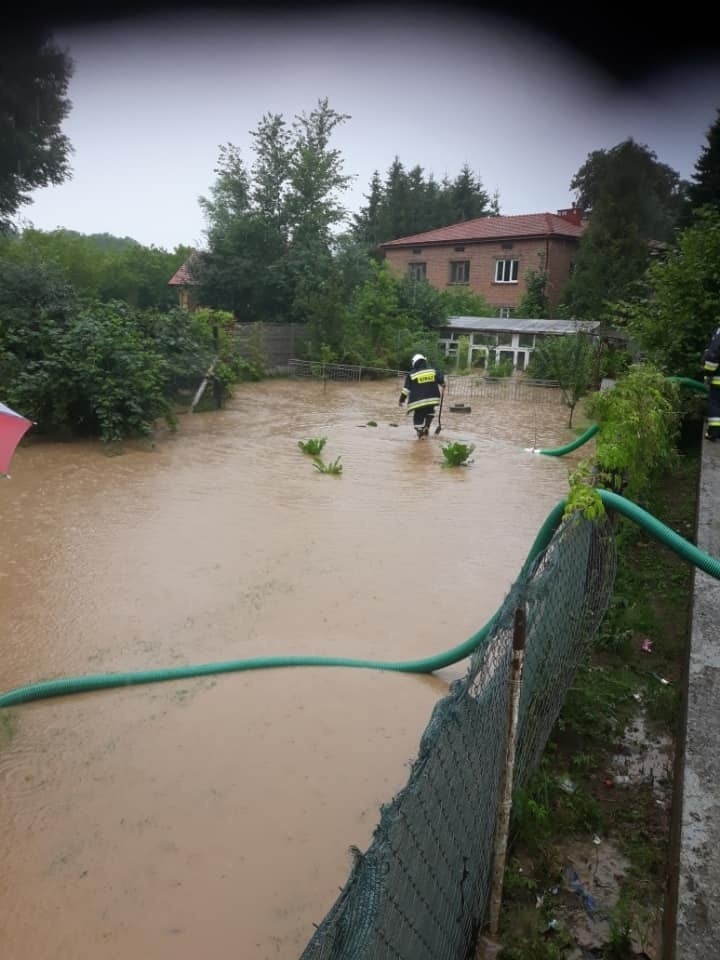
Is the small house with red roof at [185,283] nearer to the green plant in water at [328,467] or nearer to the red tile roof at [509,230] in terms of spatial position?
the red tile roof at [509,230]

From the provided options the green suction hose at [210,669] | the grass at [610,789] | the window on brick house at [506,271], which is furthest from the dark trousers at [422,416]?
the window on brick house at [506,271]

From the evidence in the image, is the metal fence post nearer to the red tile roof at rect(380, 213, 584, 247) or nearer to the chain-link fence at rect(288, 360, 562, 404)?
the chain-link fence at rect(288, 360, 562, 404)

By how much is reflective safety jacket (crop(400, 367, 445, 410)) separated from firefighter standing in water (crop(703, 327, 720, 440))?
16.8 ft

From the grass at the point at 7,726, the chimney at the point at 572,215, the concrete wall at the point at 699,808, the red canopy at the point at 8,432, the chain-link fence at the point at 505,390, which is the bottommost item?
the grass at the point at 7,726

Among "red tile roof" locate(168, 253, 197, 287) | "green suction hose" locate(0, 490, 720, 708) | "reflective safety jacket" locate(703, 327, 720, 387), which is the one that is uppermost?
"red tile roof" locate(168, 253, 197, 287)

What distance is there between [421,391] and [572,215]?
91.7 feet

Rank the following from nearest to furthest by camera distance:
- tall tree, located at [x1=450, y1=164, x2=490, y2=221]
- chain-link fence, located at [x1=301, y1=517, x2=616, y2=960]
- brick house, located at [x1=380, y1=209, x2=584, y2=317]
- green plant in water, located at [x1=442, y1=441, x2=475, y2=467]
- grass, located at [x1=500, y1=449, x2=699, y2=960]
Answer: chain-link fence, located at [x1=301, y1=517, x2=616, y2=960]
grass, located at [x1=500, y1=449, x2=699, y2=960]
green plant in water, located at [x1=442, y1=441, x2=475, y2=467]
brick house, located at [x1=380, y1=209, x2=584, y2=317]
tall tree, located at [x1=450, y1=164, x2=490, y2=221]

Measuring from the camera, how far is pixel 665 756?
134 inches

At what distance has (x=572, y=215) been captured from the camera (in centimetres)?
3566

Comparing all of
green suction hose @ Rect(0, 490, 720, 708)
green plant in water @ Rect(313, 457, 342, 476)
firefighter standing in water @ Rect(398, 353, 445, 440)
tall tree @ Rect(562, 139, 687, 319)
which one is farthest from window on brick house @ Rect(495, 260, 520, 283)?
green suction hose @ Rect(0, 490, 720, 708)

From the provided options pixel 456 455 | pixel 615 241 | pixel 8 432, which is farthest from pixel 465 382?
pixel 8 432

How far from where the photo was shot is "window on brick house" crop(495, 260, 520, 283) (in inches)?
1253

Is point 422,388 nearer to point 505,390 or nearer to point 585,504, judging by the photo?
point 505,390

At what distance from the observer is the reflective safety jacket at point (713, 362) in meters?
7.65
